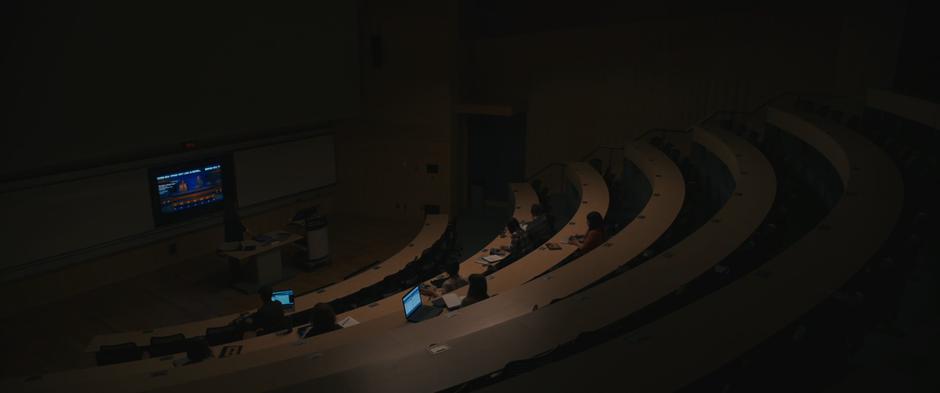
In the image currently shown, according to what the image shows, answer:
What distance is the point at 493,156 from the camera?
13875mm

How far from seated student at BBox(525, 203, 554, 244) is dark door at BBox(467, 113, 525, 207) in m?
4.71

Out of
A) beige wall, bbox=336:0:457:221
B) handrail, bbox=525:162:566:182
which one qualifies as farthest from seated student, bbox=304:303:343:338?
handrail, bbox=525:162:566:182

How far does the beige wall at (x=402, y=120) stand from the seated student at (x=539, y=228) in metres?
4.06

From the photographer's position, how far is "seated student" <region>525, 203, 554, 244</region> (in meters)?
8.30

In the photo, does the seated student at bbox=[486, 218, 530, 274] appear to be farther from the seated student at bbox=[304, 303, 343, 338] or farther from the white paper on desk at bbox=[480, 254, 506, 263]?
the seated student at bbox=[304, 303, 343, 338]

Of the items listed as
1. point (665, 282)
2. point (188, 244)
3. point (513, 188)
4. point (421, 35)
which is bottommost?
point (188, 244)

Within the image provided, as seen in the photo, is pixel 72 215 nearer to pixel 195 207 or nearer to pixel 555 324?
pixel 195 207

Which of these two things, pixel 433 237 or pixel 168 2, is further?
pixel 433 237

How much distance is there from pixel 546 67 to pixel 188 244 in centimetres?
730

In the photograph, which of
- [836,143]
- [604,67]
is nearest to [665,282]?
[836,143]

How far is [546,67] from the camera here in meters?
12.6

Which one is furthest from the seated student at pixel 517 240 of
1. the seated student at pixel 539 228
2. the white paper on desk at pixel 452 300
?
the white paper on desk at pixel 452 300

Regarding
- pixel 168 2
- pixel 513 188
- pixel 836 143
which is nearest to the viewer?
pixel 836 143

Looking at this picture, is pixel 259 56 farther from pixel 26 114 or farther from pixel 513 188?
pixel 513 188
